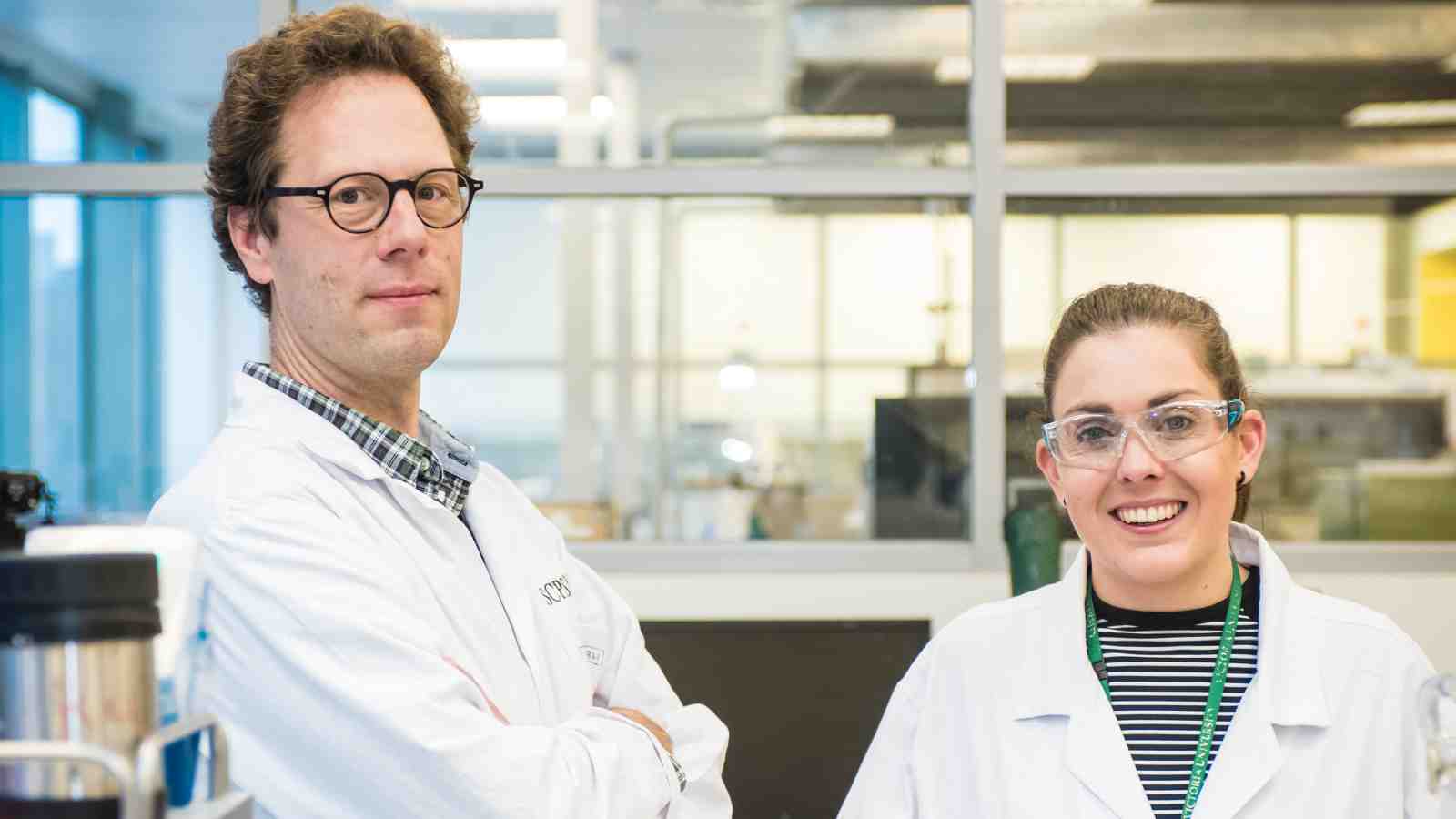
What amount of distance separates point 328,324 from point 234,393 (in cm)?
13

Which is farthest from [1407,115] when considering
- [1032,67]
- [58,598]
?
[58,598]

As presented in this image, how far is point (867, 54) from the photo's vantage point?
12.1 ft

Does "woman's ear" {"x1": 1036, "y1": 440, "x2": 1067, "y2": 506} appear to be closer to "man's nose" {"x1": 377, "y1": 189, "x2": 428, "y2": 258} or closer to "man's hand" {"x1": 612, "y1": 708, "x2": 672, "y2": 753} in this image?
"man's hand" {"x1": 612, "y1": 708, "x2": 672, "y2": 753}

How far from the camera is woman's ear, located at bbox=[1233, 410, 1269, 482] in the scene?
1442 millimetres

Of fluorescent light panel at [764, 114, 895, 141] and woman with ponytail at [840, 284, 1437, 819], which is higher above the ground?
fluorescent light panel at [764, 114, 895, 141]

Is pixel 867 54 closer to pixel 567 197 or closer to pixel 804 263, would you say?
pixel 804 263

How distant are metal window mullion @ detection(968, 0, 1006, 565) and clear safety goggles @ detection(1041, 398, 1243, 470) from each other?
5.97ft

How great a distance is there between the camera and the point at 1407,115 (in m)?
3.84

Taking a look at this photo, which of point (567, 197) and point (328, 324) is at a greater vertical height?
Answer: point (567, 197)

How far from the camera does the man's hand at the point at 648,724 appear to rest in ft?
4.47

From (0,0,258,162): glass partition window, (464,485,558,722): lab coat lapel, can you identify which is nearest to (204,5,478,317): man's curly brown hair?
(464,485,558,722): lab coat lapel

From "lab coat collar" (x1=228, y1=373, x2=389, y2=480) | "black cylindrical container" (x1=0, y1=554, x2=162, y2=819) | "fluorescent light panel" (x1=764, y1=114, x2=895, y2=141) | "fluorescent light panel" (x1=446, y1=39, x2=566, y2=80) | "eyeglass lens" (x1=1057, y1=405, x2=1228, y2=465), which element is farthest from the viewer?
"fluorescent light panel" (x1=446, y1=39, x2=566, y2=80)

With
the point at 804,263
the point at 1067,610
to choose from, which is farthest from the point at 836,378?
the point at 1067,610

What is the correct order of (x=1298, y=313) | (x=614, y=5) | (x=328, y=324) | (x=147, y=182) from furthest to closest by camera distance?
(x=1298, y=313), (x=614, y=5), (x=147, y=182), (x=328, y=324)
